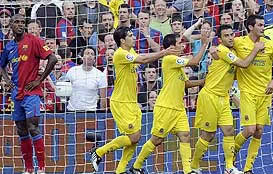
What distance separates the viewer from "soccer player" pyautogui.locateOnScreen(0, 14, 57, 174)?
498 inches

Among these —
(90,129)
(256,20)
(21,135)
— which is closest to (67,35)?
(90,129)

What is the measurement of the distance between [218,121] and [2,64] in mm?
3085

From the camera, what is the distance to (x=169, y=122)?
12.5 metres

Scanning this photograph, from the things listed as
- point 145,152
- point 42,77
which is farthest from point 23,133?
point 145,152

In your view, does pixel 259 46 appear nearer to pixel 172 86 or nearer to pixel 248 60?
pixel 248 60

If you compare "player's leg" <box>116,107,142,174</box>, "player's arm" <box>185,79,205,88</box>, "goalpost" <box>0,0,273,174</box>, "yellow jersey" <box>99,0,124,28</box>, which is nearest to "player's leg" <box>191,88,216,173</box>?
"player's arm" <box>185,79,205,88</box>

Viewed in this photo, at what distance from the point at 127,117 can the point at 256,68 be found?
73.4 inches

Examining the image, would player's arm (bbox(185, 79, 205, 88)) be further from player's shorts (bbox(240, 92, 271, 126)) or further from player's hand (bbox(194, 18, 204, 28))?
player's hand (bbox(194, 18, 204, 28))

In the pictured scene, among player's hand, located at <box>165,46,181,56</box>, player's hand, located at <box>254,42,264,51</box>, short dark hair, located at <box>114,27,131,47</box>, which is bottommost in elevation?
player's hand, located at <box>165,46,181,56</box>

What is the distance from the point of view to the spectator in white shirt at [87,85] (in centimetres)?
1439

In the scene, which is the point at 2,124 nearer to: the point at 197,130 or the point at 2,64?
the point at 2,64

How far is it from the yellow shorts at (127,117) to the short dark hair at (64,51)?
2505mm

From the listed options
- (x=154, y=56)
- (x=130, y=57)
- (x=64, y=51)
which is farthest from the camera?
(x=64, y=51)

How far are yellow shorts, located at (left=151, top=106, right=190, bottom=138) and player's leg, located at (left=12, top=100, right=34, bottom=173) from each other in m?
1.80
